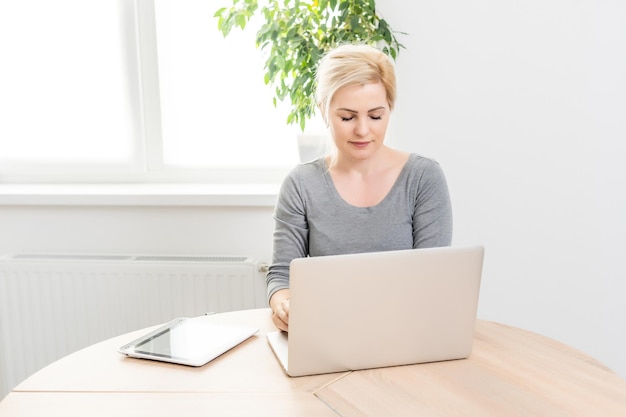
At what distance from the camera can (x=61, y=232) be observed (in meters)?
2.39

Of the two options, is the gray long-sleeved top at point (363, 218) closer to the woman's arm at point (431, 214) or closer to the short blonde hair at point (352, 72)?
the woman's arm at point (431, 214)

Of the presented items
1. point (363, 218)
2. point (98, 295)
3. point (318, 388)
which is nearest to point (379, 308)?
point (318, 388)

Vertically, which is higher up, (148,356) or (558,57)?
(558,57)

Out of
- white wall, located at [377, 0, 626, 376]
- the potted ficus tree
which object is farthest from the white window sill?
white wall, located at [377, 0, 626, 376]

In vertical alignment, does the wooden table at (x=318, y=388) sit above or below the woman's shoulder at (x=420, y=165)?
below

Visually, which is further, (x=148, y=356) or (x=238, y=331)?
(x=238, y=331)

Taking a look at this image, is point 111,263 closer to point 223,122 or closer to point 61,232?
point 61,232

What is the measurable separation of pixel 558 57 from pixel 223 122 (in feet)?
4.08

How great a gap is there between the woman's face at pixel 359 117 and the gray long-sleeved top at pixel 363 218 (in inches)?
5.2

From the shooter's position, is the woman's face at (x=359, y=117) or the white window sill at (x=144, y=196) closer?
the woman's face at (x=359, y=117)

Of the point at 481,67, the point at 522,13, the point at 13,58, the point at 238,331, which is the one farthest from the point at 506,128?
the point at 13,58

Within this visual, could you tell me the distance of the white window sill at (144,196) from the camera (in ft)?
7.45

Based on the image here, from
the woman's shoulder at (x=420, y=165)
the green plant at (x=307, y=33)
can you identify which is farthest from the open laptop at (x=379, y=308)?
the green plant at (x=307, y=33)

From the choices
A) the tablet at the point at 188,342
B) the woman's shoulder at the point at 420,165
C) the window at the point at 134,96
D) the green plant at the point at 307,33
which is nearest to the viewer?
the tablet at the point at 188,342
